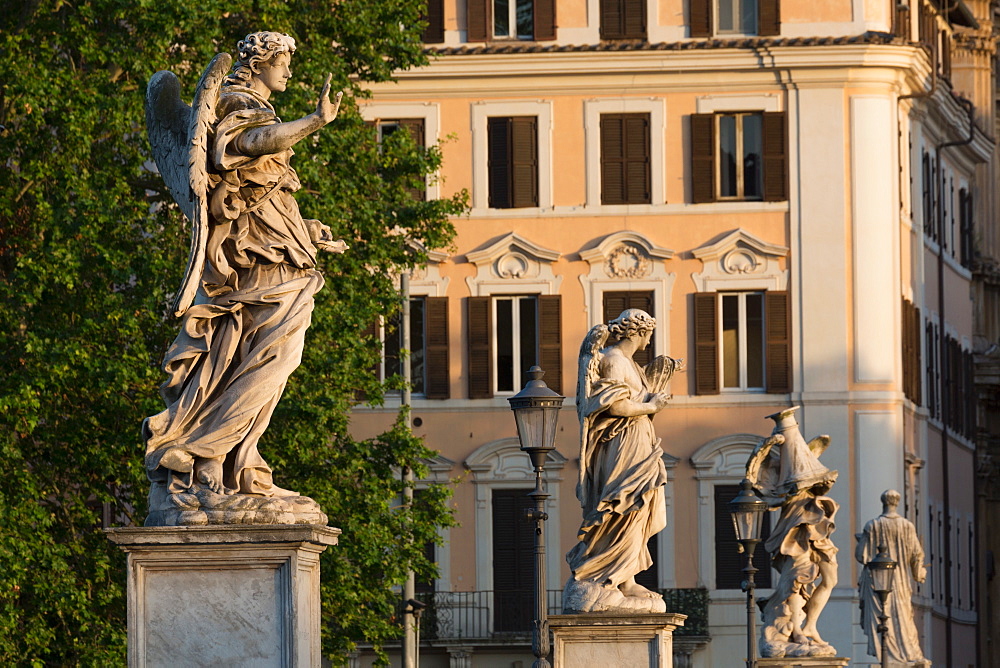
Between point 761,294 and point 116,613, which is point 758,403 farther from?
point 116,613

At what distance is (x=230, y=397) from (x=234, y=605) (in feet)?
3.02

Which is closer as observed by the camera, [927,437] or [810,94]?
[810,94]

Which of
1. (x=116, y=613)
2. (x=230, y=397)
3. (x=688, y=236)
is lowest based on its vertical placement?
(x=116, y=613)

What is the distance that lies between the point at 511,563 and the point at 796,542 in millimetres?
21010

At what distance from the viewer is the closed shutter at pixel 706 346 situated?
46.5 m

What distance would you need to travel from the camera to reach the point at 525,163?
155 ft

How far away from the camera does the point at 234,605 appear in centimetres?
1091

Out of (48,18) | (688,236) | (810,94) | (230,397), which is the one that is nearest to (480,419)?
(688,236)

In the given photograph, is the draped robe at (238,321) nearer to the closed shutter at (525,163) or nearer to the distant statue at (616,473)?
the distant statue at (616,473)

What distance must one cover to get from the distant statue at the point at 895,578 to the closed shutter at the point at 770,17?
17.8 metres

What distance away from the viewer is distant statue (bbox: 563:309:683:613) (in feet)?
61.9

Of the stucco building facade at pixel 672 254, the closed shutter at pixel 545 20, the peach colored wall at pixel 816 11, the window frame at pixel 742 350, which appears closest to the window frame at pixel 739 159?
the stucco building facade at pixel 672 254

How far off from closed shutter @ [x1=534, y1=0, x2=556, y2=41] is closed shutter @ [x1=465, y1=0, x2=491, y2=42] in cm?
94

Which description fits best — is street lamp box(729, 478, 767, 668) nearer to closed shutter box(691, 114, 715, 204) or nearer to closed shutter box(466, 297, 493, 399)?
closed shutter box(466, 297, 493, 399)
